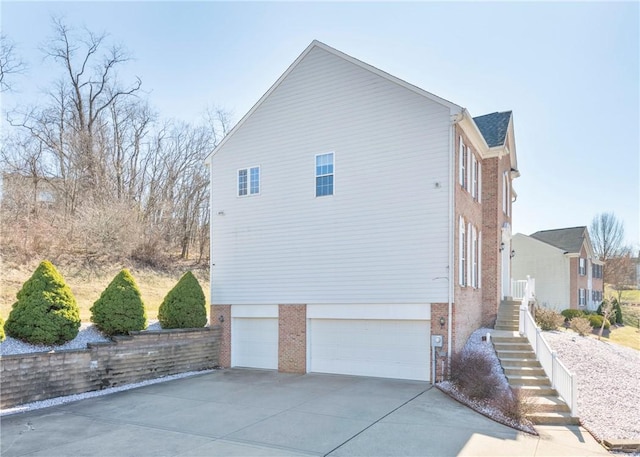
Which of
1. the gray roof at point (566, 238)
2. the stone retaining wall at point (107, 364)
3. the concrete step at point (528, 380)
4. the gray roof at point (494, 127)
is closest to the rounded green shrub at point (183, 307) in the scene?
the stone retaining wall at point (107, 364)

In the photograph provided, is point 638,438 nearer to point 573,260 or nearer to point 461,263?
point 461,263

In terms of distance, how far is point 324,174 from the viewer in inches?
542

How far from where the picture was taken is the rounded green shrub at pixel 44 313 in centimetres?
1029

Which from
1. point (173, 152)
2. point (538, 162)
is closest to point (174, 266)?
point (173, 152)

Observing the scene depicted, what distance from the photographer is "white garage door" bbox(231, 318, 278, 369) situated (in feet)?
47.6

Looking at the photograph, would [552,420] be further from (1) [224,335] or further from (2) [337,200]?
(1) [224,335]

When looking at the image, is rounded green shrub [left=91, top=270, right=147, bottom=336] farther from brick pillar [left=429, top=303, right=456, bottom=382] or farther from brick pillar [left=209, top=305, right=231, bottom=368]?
brick pillar [left=429, top=303, right=456, bottom=382]

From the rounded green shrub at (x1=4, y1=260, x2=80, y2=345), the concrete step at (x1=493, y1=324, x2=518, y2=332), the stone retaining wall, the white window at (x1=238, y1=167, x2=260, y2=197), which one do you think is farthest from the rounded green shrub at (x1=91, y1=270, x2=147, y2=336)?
the concrete step at (x1=493, y1=324, x2=518, y2=332)

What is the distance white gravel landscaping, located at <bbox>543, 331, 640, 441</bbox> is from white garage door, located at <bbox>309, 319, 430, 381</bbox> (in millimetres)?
3840

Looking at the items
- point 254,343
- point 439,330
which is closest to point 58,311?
point 254,343

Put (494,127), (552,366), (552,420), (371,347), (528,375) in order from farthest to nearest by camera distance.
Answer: (494,127) → (371,347) → (528,375) → (552,366) → (552,420)

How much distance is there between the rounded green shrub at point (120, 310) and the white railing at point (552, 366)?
1057 centimetres

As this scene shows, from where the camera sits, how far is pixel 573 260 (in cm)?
3250

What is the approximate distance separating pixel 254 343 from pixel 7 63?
18767mm
